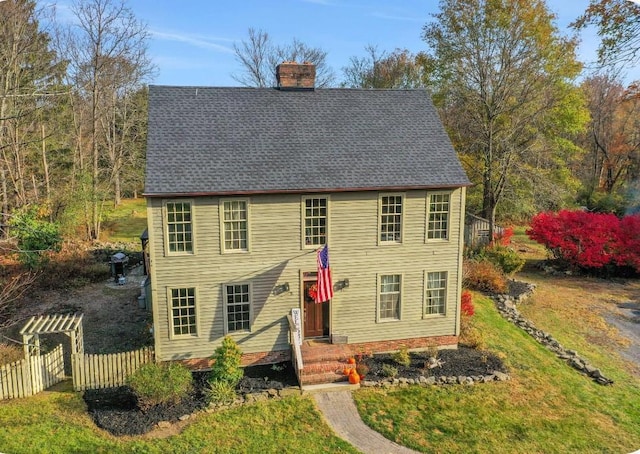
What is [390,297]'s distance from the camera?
52.5ft

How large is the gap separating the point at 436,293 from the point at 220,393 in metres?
8.12

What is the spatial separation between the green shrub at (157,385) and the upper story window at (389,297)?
687 centimetres

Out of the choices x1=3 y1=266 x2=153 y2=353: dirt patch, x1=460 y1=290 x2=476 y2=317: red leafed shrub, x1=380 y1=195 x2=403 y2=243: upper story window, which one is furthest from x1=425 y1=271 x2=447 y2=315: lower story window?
x1=3 y1=266 x2=153 y2=353: dirt patch

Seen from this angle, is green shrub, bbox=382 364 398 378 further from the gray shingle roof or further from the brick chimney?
the brick chimney

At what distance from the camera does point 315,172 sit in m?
15.0

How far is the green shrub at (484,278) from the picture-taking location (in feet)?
76.3

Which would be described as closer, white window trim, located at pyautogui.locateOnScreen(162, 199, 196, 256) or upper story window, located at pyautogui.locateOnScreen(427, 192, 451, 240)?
white window trim, located at pyautogui.locateOnScreen(162, 199, 196, 256)

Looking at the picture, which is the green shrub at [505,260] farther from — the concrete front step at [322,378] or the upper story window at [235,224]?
the upper story window at [235,224]

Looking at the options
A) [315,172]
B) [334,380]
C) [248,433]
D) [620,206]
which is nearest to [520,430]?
[334,380]

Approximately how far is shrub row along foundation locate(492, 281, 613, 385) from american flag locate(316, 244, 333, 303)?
31.1 feet

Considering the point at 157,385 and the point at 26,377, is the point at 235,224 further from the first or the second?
the point at 26,377

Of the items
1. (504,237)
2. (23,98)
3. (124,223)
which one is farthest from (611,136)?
(23,98)

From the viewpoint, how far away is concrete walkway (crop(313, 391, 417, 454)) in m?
11.5

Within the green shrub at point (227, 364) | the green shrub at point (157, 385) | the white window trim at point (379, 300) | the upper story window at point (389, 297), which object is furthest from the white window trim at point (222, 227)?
the upper story window at point (389, 297)
